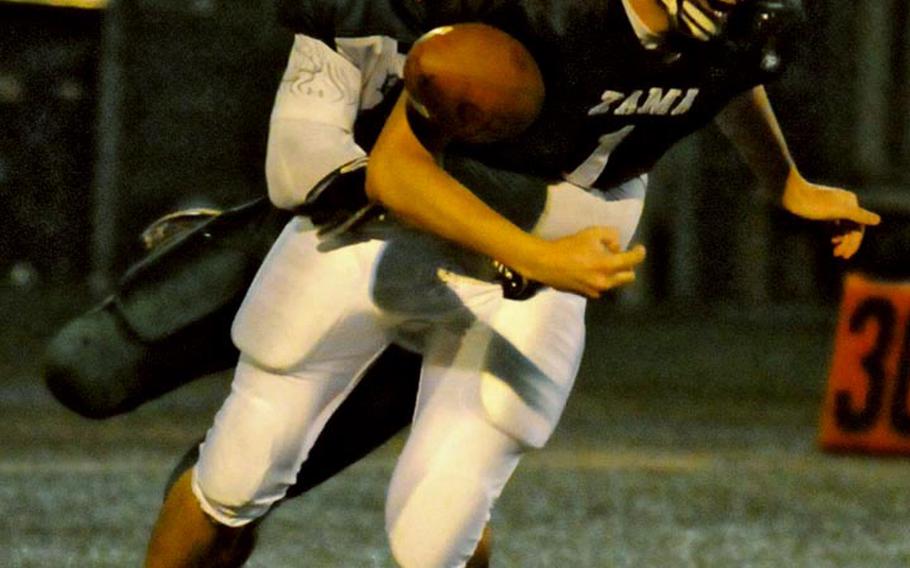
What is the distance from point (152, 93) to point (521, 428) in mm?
10399

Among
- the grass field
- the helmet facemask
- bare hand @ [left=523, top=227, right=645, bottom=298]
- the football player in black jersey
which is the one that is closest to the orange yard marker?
the grass field

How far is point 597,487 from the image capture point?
23.4 ft

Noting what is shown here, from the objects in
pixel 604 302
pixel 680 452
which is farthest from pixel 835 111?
pixel 680 452

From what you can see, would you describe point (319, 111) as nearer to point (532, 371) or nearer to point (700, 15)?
point (532, 371)

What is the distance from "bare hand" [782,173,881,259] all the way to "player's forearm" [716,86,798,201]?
58 mm

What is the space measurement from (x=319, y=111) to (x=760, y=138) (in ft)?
3.07

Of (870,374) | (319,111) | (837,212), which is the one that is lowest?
(870,374)

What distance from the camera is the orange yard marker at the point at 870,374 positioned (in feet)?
27.0

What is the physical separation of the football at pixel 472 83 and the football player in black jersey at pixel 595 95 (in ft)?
0.29

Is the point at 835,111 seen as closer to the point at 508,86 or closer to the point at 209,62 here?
the point at 209,62

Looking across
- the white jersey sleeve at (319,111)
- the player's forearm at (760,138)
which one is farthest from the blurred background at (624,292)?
the white jersey sleeve at (319,111)

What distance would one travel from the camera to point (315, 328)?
13.6 feet

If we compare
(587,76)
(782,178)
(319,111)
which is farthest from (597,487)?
(587,76)

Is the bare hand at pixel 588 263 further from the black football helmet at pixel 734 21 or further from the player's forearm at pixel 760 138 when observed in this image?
the player's forearm at pixel 760 138
